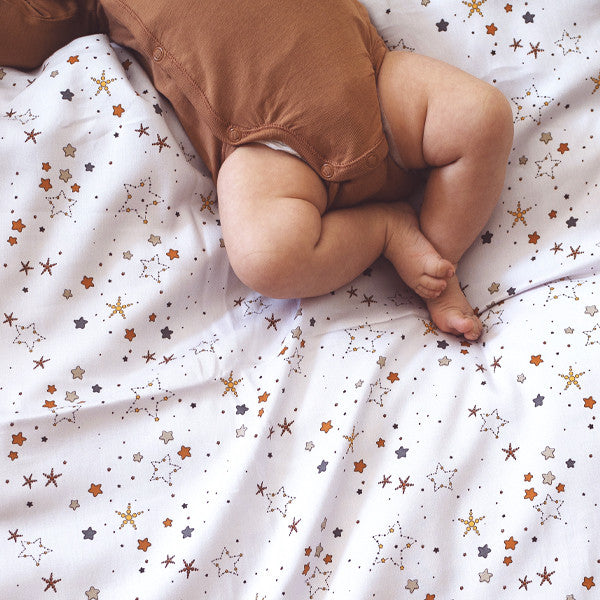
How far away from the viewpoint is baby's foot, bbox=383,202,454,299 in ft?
3.24

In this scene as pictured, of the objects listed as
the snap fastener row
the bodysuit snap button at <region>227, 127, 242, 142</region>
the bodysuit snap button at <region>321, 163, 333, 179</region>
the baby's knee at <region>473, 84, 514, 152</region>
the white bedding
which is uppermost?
the snap fastener row

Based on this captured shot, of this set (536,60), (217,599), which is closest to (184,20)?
(536,60)

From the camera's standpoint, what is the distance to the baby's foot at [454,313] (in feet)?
3.25

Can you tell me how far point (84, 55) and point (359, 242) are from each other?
0.53 m

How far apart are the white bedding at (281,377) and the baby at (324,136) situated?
0.07 meters

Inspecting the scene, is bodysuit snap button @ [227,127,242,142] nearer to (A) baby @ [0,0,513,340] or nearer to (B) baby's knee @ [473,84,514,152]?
(A) baby @ [0,0,513,340]

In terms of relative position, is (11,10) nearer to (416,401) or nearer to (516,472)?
(416,401)

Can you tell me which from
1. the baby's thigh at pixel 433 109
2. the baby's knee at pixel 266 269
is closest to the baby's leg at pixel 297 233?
the baby's knee at pixel 266 269

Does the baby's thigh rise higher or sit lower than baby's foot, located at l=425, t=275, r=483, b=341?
higher

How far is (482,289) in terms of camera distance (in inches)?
41.5

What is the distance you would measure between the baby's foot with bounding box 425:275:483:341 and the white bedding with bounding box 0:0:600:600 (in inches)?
0.9

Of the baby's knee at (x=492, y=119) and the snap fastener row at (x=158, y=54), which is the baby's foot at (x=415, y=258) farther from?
the snap fastener row at (x=158, y=54)

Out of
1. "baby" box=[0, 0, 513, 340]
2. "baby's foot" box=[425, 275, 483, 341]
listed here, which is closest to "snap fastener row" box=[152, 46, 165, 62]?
"baby" box=[0, 0, 513, 340]

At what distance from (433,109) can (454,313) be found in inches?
11.9
